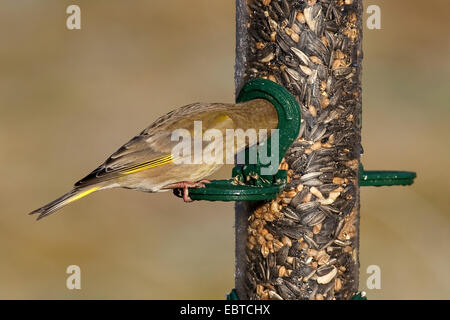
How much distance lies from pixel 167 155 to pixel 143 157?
0.68ft

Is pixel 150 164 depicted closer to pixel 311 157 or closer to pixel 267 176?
pixel 267 176

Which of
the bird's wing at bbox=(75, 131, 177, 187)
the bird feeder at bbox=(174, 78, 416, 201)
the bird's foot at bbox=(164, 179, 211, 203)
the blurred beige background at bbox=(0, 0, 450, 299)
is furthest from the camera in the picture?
the blurred beige background at bbox=(0, 0, 450, 299)

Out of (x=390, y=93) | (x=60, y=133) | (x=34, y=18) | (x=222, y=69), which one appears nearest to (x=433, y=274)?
(x=390, y=93)

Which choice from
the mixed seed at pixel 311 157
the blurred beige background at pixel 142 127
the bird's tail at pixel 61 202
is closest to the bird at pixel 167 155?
the bird's tail at pixel 61 202

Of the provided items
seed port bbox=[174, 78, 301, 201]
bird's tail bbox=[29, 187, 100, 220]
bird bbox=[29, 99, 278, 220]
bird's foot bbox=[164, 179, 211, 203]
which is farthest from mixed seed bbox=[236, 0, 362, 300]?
bird's tail bbox=[29, 187, 100, 220]

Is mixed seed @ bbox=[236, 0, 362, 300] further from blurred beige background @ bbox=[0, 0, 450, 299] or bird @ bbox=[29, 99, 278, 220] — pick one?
blurred beige background @ bbox=[0, 0, 450, 299]

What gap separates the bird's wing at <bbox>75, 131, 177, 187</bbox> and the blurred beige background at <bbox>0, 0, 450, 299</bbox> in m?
4.61

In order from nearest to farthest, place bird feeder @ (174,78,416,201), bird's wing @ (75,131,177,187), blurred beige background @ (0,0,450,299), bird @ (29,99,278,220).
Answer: bird feeder @ (174,78,416,201), bird @ (29,99,278,220), bird's wing @ (75,131,177,187), blurred beige background @ (0,0,450,299)

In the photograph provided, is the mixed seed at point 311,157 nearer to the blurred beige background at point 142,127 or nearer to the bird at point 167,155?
the bird at point 167,155

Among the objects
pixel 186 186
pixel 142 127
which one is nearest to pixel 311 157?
pixel 186 186

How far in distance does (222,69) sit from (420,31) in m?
3.82

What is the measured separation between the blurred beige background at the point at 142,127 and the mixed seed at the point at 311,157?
14.6ft

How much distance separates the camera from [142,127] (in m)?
14.0

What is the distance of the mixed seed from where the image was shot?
6.93 metres
